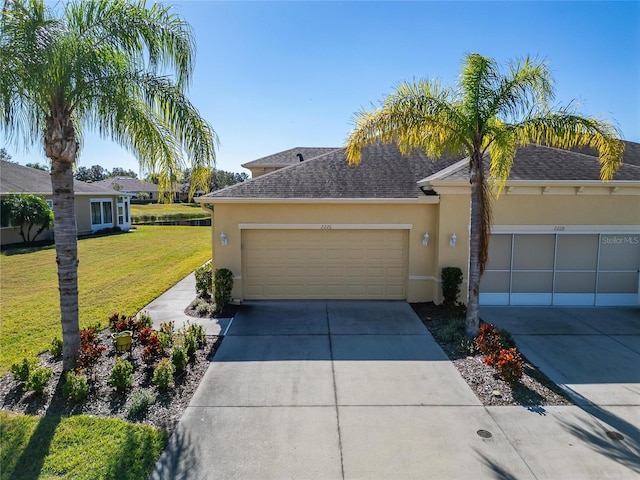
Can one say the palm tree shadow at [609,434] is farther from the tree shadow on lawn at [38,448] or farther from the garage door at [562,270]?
the tree shadow on lawn at [38,448]

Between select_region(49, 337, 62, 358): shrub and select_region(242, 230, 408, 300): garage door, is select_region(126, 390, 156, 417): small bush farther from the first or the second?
select_region(242, 230, 408, 300): garage door

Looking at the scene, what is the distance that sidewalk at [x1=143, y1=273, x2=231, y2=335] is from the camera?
977 centimetres

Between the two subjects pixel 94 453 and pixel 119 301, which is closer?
pixel 94 453

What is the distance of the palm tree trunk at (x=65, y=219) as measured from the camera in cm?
632

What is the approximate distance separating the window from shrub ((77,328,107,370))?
2506 cm

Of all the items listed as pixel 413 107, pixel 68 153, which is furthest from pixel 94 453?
pixel 413 107

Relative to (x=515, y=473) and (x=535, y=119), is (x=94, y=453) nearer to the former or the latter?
(x=515, y=473)

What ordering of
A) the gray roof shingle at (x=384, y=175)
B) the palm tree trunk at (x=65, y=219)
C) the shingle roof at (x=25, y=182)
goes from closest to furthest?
the palm tree trunk at (x=65, y=219), the gray roof shingle at (x=384, y=175), the shingle roof at (x=25, y=182)

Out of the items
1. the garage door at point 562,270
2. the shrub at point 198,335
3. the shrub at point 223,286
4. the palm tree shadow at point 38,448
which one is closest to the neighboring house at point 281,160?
the shrub at point 223,286

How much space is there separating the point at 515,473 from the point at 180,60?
799 centimetres

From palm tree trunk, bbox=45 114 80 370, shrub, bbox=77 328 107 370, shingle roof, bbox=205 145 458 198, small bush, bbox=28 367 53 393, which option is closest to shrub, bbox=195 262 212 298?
shingle roof, bbox=205 145 458 198

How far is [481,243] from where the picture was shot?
27.9ft

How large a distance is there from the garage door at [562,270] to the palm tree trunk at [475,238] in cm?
310

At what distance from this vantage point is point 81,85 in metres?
6.15
